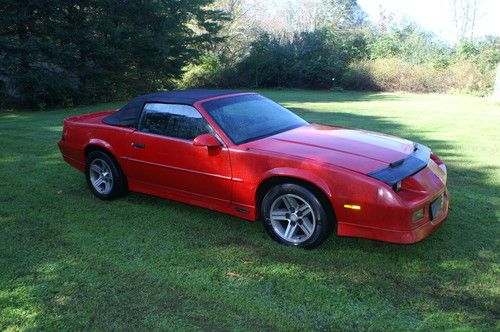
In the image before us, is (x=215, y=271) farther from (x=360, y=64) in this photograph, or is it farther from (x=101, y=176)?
(x=360, y=64)

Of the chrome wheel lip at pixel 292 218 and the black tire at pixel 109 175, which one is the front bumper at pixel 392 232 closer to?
the chrome wheel lip at pixel 292 218

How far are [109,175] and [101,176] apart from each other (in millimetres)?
150

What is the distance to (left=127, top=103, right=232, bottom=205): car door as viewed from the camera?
4.52m

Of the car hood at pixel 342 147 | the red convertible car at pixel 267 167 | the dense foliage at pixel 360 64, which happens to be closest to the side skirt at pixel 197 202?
the red convertible car at pixel 267 167

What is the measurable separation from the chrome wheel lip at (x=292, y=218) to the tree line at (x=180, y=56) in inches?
594

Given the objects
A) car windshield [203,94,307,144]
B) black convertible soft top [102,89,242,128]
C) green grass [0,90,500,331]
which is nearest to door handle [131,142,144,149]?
black convertible soft top [102,89,242,128]

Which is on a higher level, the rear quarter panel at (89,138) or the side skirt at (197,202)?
the rear quarter panel at (89,138)

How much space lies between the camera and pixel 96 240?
4.43 meters

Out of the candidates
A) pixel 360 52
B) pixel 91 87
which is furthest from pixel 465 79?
pixel 91 87

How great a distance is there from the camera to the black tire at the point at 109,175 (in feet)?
17.9

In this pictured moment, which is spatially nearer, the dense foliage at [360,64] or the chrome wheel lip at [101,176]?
the chrome wheel lip at [101,176]

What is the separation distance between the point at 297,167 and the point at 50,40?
54.1ft

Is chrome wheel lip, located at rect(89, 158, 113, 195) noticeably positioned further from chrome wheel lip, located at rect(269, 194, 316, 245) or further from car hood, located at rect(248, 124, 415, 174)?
chrome wheel lip, located at rect(269, 194, 316, 245)

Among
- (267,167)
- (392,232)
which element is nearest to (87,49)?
(267,167)
